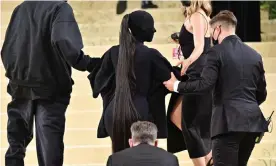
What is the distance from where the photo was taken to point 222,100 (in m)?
4.96

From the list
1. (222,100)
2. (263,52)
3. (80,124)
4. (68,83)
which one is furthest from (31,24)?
(263,52)

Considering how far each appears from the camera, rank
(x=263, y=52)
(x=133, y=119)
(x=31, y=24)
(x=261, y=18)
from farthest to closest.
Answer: (x=261, y=18) < (x=263, y=52) < (x=31, y=24) < (x=133, y=119)

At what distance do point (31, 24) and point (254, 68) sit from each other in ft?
4.73

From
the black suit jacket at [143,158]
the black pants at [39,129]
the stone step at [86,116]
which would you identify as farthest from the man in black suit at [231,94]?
the stone step at [86,116]

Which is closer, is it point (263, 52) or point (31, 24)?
point (31, 24)

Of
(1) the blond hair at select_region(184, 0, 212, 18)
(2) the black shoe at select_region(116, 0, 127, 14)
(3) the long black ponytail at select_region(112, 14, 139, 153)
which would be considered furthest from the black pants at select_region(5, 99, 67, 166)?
(2) the black shoe at select_region(116, 0, 127, 14)

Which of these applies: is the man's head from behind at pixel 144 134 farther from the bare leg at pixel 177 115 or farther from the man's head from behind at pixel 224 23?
the bare leg at pixel 177 115

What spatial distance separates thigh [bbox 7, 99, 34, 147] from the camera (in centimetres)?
527

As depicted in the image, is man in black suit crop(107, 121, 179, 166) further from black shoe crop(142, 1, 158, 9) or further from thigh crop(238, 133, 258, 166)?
black shoe crop(142, 1, 158, 9)

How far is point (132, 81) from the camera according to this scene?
4.83 metres

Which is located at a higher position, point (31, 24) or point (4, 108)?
point (31, 24)

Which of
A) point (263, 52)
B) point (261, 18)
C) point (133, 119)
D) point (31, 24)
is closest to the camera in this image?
point (133, 119)

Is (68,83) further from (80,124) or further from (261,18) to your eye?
(261,18)

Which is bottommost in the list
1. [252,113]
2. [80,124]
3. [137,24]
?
[80,124]
